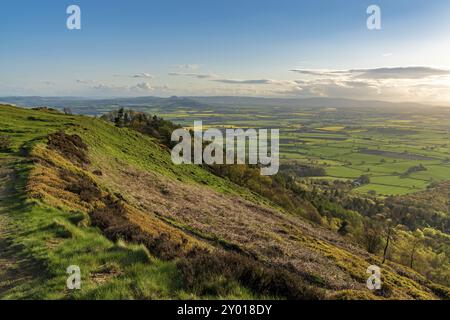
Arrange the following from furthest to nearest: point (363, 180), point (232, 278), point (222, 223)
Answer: point (363, 180), point (222, 223), point (232, 278)

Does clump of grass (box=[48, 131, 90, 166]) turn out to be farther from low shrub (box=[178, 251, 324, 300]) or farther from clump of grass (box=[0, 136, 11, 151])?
low shrub (box=[178, 251, 324, 300])

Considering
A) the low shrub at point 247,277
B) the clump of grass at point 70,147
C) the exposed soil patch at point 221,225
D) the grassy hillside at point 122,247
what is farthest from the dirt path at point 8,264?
the clump of grass at point 70,147

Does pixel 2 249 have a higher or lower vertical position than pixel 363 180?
higher

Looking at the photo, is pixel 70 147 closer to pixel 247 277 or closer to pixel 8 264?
pixel 8 264

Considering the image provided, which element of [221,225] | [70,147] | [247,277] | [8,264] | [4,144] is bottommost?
[221,225]

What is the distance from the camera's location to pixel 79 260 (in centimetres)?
1223

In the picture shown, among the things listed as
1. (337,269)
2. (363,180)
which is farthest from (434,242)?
(337,269)

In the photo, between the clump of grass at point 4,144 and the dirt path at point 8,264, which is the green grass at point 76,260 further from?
the clump of grass at point 4,144

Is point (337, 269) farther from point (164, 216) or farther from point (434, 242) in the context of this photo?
point (434, 242)

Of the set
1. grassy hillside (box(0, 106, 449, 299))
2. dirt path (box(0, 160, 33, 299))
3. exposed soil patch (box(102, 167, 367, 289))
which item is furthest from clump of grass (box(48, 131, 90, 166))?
dirt path (box(0, 160, 33, 299))

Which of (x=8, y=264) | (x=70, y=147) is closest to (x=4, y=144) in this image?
(x=70, y=147)

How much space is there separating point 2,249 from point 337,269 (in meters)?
26.6
